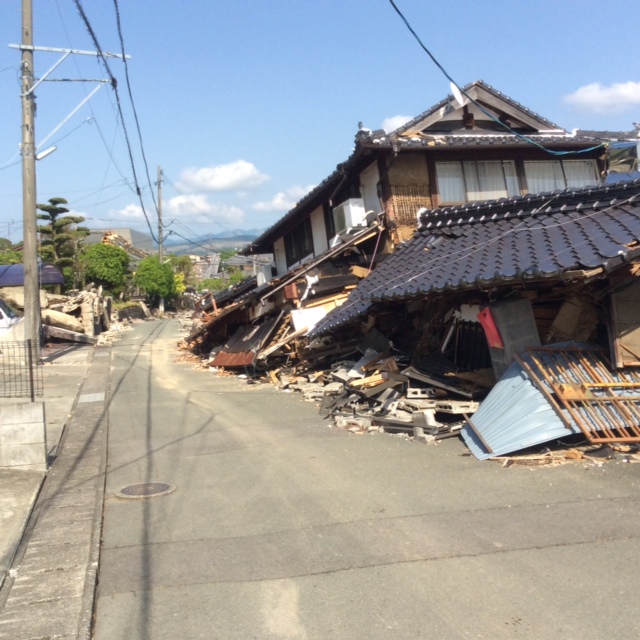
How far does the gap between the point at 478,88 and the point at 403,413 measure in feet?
32.8

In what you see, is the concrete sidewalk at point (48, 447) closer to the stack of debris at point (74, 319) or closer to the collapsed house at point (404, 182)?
the stack of debris at point (74, 319)

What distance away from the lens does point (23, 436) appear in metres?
8.15

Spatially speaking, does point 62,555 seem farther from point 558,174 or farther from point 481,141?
point 558,174

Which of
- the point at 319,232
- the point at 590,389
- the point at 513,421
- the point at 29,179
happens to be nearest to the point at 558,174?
the point at 319,232

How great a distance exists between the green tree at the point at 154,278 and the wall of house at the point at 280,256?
29.8m

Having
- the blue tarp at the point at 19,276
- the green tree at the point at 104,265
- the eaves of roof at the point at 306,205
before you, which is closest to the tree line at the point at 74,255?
the green tree at the point at 104,265

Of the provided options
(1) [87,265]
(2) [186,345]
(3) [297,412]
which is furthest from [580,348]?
(1) [87,265]

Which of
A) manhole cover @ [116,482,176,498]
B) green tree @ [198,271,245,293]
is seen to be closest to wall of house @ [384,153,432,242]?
manhole cover @ [116,482,176,498]

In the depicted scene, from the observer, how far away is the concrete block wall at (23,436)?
805cm

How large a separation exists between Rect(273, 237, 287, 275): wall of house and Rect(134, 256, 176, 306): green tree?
2984 centimetres

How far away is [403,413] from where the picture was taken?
9.75 meters

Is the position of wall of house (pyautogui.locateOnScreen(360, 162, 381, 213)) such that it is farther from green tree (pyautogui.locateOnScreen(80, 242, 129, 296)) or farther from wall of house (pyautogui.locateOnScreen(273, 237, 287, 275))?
green tree (pyautogui.locateOnScreen(80, 242, 129, 296))

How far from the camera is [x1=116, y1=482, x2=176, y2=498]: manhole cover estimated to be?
724 centimetres

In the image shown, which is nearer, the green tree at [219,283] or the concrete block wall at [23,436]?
the concrete block wall at [23,436]
